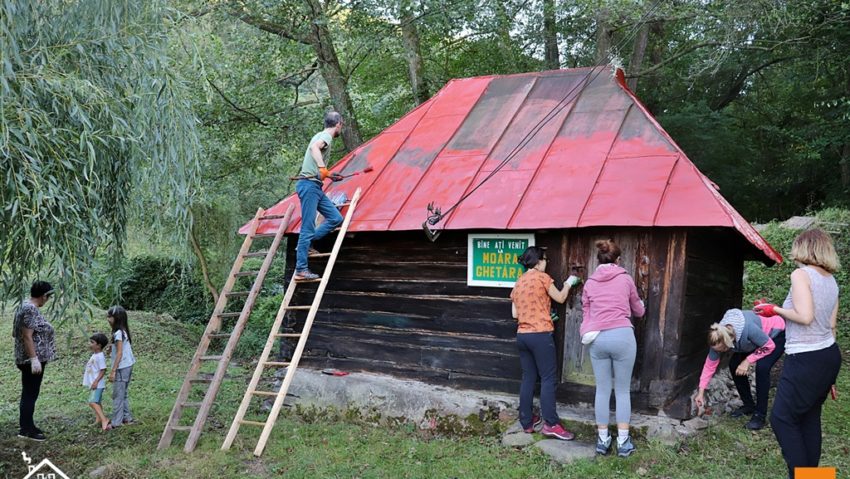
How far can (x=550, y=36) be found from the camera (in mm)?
14547

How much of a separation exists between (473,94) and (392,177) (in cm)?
187

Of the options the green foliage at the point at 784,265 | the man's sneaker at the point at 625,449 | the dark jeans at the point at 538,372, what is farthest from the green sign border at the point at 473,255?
the green foliage at the point at 784,265

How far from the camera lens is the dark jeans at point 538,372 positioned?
19.7 ft

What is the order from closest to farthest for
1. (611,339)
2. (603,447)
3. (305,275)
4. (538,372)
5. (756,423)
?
1. (611,339)
2. (603,447)
3. (538,372)
4. (756,423)
5. (305,275)

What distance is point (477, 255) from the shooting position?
6953mm

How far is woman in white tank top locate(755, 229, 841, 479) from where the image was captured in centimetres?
409

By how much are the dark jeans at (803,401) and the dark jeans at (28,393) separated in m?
6.97

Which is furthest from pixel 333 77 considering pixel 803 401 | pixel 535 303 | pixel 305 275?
pixel 803 401

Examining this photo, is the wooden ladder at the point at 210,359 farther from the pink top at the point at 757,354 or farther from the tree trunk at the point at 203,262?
the tree trunk at the point at 203,262

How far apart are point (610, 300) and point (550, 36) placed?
1047 cm

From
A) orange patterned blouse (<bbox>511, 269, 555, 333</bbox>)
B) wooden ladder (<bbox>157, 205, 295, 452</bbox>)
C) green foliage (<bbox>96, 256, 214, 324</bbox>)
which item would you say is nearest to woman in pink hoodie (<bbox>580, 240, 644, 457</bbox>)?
orange patterned blouse (<bbox>511, 269, 555, 333</bbox>)

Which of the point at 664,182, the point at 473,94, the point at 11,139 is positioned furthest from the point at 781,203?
the point at 11,139

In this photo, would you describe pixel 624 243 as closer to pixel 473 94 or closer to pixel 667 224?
pixel 667 224

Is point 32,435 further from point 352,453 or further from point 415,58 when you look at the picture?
point 415,58
